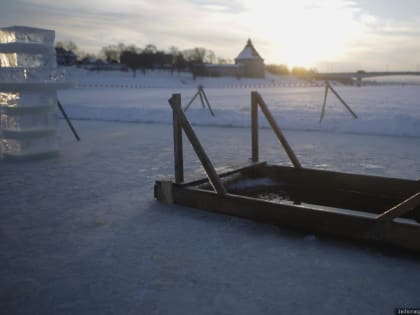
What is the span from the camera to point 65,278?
2730mm

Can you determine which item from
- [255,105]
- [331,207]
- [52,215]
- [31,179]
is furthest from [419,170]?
[31,179]

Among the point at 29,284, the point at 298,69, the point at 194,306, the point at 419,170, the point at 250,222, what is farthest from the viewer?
the point at 298,69

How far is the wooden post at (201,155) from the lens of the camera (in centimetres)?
397

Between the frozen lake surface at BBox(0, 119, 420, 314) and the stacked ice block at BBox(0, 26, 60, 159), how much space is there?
2.16m

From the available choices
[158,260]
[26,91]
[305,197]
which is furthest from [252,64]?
[158,260]

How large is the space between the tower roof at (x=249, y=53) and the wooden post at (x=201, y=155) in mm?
89897

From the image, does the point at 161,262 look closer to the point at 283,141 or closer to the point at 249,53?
the point at 283,141

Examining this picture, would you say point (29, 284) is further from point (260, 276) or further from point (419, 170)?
point (419, 170)

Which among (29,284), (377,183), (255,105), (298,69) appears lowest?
(29,284)

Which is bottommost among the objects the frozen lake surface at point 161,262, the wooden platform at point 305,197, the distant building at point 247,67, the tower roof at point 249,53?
the frozen lake surface at point 161,262

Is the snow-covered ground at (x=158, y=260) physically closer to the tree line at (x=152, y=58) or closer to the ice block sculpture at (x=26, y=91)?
the ice block sculpture at (x=26, y=91)

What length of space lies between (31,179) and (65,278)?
3563 mm

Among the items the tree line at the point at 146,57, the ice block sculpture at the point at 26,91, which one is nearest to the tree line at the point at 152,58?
the tree line at the point at 146,57

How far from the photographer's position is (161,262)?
295cm
